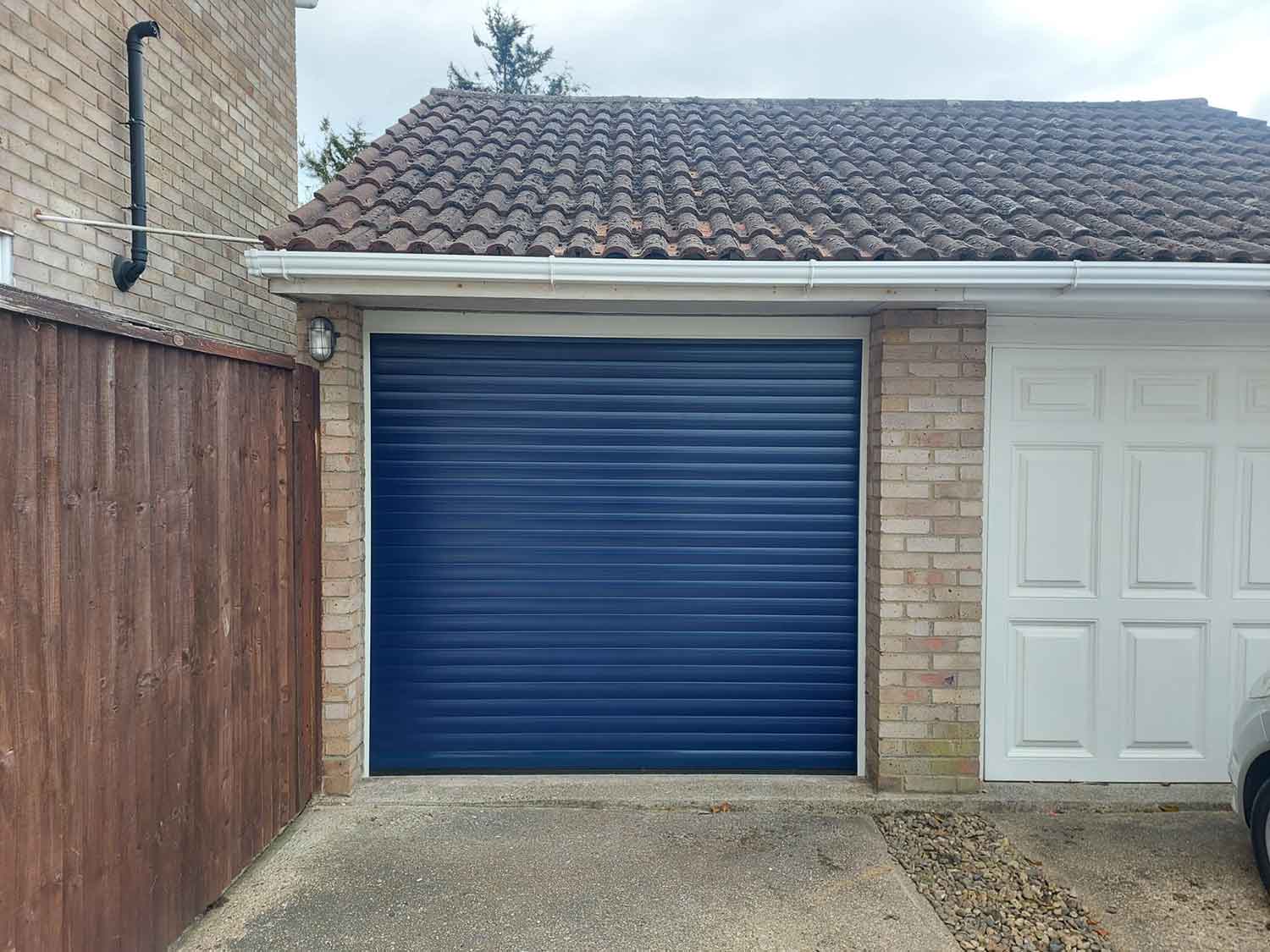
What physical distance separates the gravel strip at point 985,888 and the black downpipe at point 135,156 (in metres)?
5.28

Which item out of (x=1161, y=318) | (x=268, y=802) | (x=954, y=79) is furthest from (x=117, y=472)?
(x=954, y=79)

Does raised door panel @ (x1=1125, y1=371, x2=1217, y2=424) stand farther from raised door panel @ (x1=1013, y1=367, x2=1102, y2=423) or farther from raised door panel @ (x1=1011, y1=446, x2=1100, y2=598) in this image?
raised door panel @ (x1=1011, y1=446, x2=1100, y2=598)

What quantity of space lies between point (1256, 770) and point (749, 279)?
3.29 m

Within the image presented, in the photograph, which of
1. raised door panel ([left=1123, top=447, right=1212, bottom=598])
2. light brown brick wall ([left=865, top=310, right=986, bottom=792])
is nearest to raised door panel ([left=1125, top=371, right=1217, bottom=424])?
raised door panel ([left=1123, top=447, right=1212, bottom=598])

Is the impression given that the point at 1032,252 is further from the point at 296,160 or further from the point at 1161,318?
the point at 296,160

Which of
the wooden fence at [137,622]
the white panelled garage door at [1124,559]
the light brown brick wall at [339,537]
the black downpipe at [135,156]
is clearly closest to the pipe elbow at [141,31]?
the black downpipe at [135,156]

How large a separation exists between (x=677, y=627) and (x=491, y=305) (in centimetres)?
225

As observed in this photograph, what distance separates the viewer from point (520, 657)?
493 cm

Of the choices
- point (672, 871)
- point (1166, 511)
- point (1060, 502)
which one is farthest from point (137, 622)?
point (1166, 511)

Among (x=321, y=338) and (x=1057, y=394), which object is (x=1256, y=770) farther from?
(x=321, y=338)

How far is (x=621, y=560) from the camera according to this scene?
195 inches

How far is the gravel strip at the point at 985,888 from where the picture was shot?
131 inches

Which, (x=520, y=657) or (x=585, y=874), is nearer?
(x=585, y=874)

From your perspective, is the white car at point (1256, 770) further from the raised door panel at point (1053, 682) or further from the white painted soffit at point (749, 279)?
the white painted soffit at point (749, 279)
